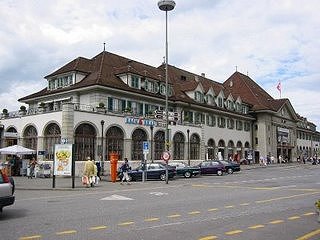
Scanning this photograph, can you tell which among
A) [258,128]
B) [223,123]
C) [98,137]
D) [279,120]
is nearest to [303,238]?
[98,137]

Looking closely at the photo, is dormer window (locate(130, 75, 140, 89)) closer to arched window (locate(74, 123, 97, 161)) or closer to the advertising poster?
arched window (locate(74, 123, 97, 161))

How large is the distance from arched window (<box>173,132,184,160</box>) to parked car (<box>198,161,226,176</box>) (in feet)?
26.0

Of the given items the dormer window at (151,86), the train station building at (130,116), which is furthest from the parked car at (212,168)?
the dormer window at (151,86)

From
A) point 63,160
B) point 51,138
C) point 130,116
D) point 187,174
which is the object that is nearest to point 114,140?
point 130,116

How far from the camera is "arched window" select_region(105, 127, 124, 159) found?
Result: 38.1 metres

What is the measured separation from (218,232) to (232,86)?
71703 mm

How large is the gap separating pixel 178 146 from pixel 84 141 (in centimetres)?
1359

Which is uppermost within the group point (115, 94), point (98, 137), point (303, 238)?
point (115, 94)

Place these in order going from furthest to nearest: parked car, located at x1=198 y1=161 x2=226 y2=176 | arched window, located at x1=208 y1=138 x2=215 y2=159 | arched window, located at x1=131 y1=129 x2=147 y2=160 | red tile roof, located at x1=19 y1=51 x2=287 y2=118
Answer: arched window, located at x1=208 y1=138 x2=215 y2=159 → red tile roof, located at x1=19 y1=51 x2=287 y2=118 → arched window, located at x1=131 y1=129 x2=147 y2=160 → parked car, located at x1=198 y1=161 x2=226 y2=176

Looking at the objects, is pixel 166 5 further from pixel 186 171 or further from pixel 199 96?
pixel 199 96

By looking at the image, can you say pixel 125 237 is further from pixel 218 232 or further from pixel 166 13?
pixel 166 13

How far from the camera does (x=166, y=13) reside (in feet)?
94.0

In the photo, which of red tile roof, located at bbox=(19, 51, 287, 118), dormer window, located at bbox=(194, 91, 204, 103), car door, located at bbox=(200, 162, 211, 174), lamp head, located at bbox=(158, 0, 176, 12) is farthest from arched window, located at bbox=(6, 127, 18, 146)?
dormer window, located at bbox=(194, 91, 204, 103)

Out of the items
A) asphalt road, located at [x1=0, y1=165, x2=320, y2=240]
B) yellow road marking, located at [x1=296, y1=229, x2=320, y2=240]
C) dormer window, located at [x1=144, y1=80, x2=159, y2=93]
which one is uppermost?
dormer window, located at [x1=144, y1=80, x2=159, y2=93]
